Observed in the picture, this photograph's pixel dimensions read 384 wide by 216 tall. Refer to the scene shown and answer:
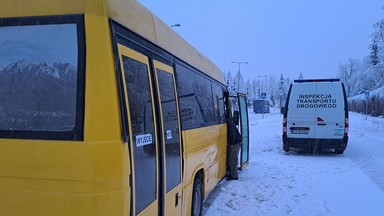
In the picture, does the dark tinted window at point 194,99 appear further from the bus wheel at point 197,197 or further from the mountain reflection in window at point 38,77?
the mountain reflection in window at point 38,77

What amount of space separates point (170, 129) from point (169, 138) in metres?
0.13

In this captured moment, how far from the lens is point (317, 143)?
44.5ft

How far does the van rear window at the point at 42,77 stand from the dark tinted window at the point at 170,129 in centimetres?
130

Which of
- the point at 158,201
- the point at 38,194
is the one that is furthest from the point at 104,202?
the point at 158,201

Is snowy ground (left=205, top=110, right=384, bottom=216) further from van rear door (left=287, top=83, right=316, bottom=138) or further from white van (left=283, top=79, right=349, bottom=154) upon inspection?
van rear door (left=287, top=83, right=316, bottom=138)

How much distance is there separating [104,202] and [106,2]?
144 cm

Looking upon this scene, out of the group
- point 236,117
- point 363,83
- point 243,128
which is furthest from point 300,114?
point 363,83

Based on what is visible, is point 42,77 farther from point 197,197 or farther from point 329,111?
point 329,111

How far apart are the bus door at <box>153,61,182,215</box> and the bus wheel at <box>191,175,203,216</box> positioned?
0.96 meters

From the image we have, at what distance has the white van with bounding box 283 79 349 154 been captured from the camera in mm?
13297

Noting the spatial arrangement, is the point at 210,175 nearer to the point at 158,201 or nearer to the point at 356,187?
the point at 158,201

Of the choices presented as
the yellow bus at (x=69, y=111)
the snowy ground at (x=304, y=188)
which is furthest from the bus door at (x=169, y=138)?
the snowy ground at (x=304, y=188)

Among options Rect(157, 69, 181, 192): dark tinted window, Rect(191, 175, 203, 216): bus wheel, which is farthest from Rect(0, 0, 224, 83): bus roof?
Rect(191, 175, 203, 216): bus wheel

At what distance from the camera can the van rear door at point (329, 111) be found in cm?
1327
